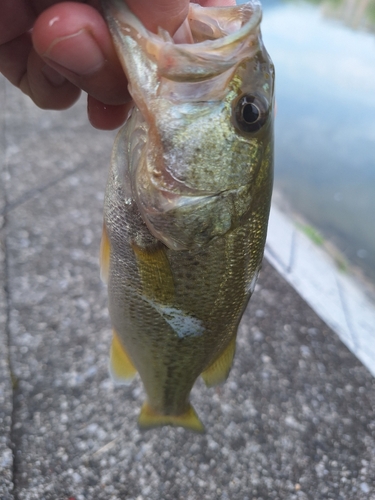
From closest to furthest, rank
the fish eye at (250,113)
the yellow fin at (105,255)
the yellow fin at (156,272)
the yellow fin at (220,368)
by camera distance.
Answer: the fish eye at (250,113) → the yellow fin at (156,272) → the yellow fin at (105,255) → the yellow fin at (220,368)

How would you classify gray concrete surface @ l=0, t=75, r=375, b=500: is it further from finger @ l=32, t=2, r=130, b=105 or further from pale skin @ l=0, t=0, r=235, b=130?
finger @ l=32, t=2, r=130, b=105

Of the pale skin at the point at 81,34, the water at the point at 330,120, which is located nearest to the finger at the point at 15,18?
the pale skin at the point at 81,34

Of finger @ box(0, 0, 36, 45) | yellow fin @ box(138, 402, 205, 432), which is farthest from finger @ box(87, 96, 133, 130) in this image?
yellow fin @ box(138, 402, 205, 432)

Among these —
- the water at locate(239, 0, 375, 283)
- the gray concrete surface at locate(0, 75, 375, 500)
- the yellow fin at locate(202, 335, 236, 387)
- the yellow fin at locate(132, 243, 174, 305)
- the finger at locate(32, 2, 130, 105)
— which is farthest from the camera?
the water at locate(239, 0, 375, 283)

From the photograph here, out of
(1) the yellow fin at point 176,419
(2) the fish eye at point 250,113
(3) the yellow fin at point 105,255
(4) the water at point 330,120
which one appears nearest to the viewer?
(2) the fish eye at point 250,113

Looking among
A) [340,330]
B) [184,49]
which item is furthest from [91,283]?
[184,49]

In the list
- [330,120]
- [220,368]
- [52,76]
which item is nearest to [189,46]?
[52,76]

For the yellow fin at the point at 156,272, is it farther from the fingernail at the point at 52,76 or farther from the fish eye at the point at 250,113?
the fingernail at the point at 52,76
